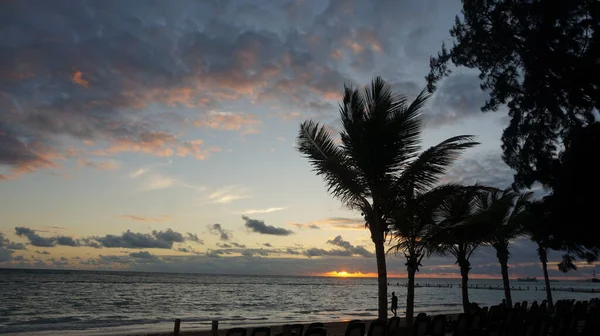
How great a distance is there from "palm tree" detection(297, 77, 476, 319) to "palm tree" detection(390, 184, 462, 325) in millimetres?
434

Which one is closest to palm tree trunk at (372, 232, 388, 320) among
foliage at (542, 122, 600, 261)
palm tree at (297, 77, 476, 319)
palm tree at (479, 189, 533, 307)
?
palm tree at (297, 77, 476, 319)

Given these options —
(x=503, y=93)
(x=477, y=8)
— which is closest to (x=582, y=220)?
(x=503, y=93)

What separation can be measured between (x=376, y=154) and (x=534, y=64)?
6.36 m

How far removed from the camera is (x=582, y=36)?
12664 mm

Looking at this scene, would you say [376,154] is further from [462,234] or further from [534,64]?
[462,234]

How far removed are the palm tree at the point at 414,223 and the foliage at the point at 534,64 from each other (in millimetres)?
3954

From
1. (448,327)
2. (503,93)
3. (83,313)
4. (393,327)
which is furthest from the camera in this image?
(83,313)

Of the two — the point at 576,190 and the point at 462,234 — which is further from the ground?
the point at 576,190

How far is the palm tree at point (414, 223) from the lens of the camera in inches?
414

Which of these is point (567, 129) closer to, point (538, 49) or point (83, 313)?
point (538, 49)

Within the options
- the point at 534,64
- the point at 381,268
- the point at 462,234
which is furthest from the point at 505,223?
the point at 381,268

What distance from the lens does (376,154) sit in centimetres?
993

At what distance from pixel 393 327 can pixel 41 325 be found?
30120 mm

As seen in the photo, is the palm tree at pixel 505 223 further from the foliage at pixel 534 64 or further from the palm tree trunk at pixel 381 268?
the palm tree trunk at pixel 381 268
